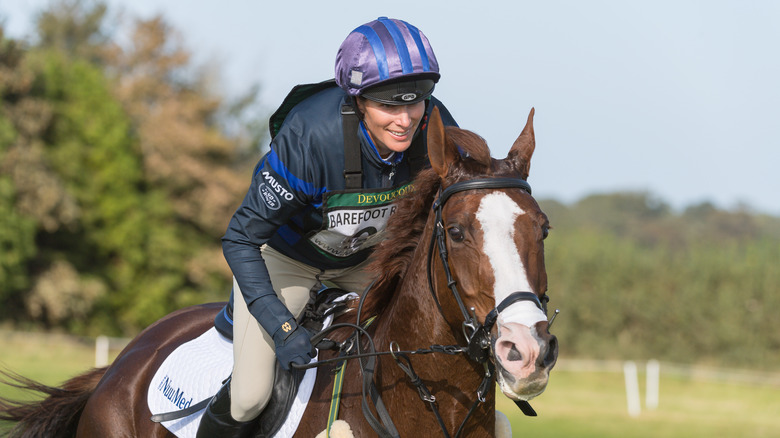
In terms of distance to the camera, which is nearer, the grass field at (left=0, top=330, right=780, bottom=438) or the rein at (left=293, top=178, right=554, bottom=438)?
the rein at (left=293, top=178, right=554, bottom=438)

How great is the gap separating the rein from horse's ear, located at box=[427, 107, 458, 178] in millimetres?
116

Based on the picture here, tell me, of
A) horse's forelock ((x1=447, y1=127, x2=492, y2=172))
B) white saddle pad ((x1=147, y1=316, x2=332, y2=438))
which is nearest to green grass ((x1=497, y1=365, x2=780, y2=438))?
white saddle pad ((x1=147, y1=316, x2=332, y2=438))

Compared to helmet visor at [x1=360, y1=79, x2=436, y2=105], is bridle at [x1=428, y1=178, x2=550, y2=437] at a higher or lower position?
lower

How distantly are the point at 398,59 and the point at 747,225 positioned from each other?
77.8 meters

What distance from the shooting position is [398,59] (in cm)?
383

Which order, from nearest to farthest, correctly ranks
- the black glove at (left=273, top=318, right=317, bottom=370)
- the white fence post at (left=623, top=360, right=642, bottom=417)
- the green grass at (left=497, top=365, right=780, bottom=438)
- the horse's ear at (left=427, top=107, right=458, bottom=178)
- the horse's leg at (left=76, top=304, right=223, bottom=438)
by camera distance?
the horse's ear at (left=427, top=107, right=458, bottom=178), the black glove at (left=273, top=318, right=317, bottom=370), the horse's leg at (left=76, top=304, right=223, bottom=438), the green grass at (left=497, top=365, right=780, bottom=438), the white fence post at (left=623, top=360, right=642, bottom=417)

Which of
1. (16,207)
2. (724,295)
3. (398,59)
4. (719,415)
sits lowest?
(719,415)

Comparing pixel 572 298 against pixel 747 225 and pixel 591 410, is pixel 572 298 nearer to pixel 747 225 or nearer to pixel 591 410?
pixel 591 410

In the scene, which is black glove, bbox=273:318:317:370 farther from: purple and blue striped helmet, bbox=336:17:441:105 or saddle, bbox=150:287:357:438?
purple and blue striped helmet, bbox=336:17:441:105

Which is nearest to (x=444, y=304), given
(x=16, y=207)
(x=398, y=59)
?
(x=398, y=59)

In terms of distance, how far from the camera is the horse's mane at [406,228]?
3.53 meters

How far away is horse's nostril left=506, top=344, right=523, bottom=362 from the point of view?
2902 mm

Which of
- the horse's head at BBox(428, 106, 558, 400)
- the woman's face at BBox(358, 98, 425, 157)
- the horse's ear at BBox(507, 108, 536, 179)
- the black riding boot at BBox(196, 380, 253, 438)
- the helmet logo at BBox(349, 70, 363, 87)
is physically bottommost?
the black riding boot at BBox(196, 380, 253, 438)

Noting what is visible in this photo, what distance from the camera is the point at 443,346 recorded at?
341 cm
